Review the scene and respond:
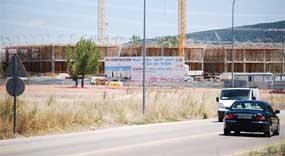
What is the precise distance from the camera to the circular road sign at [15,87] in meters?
21.9

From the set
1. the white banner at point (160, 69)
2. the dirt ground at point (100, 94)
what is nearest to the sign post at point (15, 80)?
the dirt ground at point (100, 94)

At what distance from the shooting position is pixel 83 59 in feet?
338

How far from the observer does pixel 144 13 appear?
33031 millimetres

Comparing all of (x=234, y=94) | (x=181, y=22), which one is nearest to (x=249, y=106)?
(x=234, y=94)

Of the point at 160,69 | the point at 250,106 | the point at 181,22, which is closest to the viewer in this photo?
the point at 250,106

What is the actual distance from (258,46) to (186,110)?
122 meters

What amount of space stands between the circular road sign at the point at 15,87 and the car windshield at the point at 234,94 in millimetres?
14797

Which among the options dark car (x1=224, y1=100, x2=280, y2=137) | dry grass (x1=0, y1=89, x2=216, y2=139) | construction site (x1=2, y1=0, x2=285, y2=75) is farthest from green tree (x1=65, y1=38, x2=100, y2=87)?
dark car (x1=224, y1=100, x2=280, y2=137)

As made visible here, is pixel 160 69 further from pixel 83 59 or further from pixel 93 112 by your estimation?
pixel 93 112

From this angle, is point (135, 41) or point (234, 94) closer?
point (234, 94)

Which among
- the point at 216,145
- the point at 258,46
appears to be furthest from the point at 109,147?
the point at 258,46

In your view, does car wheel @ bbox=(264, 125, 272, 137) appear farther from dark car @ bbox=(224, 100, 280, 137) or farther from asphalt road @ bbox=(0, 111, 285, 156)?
asphalt road @ bbox=(0, 111, 285, 156)

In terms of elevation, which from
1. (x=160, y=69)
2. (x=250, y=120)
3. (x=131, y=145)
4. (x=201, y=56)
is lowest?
(x=131, y=145)

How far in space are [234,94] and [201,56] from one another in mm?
121798
